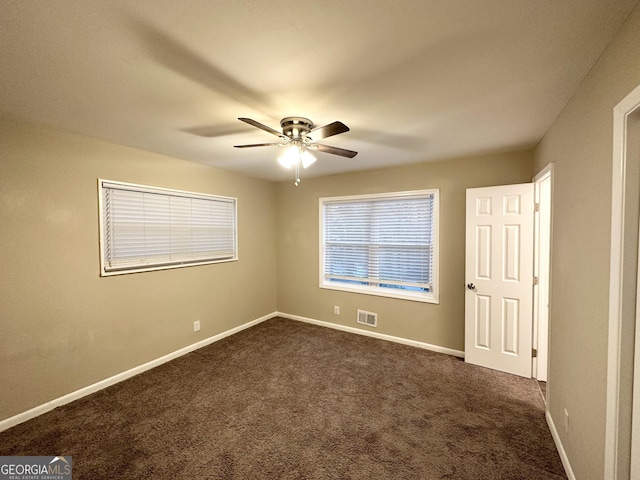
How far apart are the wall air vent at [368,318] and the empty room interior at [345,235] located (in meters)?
0.08

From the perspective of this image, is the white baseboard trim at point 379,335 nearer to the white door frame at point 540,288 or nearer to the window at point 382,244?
the window at point 382,244

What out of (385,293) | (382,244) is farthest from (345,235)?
(385,293)

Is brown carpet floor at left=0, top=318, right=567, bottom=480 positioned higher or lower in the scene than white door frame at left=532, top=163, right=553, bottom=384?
lower

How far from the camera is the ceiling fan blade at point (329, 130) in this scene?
1.59 meters

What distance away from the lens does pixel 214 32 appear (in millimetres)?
1157

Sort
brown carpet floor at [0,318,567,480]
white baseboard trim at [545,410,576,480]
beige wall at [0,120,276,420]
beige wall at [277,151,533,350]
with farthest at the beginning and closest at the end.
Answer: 1. beige wall at [277,151,533,350]
2. beige wall at [0,120,276,420]
3. brown carpet floor at [0,318,567,480]
4. white baseboard trim at [545,410,576,480]

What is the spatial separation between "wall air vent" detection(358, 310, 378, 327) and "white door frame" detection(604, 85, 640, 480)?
8.82 feet

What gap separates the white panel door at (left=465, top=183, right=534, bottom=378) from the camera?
269 centimetres

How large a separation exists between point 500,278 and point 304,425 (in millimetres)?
2471

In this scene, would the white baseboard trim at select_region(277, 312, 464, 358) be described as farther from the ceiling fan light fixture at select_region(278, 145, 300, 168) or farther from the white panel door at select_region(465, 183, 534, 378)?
the ceiling fan light fixture at select_region(278, 145, 300, 168)

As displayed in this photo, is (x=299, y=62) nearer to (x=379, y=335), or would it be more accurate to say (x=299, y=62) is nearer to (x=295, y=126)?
(x=295, y=126)

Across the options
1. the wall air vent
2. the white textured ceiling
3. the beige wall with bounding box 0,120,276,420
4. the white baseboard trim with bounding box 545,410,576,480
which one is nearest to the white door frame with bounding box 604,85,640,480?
the white textured ceiling

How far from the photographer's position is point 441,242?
10.9 ft

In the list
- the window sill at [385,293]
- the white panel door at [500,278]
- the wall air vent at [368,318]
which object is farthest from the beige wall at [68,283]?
the white panel door at [500,278]
